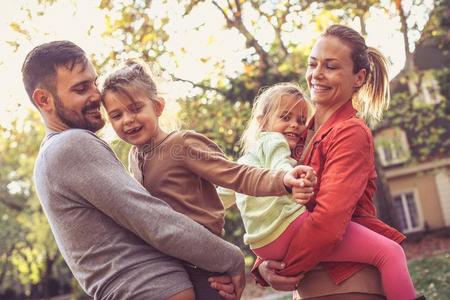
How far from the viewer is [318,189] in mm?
2771

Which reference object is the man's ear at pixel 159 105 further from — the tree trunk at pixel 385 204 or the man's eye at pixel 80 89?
the tree trunk at pixel 385 204

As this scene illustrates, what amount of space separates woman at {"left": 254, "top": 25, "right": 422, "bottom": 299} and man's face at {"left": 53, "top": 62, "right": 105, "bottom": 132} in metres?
1.09

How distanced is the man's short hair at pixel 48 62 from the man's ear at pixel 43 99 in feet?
0.08

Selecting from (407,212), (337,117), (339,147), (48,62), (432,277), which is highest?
(48,62)

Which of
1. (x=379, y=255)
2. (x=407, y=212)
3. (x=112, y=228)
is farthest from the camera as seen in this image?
(x=407, y=212)

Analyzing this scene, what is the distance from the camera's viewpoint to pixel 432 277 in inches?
424

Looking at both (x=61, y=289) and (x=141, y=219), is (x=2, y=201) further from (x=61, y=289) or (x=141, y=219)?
(x=141, y=219)

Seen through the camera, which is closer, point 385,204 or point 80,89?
point 80,89

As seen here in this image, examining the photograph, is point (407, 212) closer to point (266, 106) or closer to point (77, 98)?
point (266, 106)

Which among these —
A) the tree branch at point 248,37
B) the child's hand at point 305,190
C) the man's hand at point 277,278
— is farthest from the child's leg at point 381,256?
the tree branch at point 248,37

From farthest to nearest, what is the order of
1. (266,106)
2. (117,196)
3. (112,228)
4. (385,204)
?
(385,204) → (266,106) → (112,228) → (117,196)

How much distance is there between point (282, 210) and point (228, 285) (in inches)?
17.7

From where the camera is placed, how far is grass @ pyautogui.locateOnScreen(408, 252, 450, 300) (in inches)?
371

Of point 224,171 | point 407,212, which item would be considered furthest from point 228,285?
point 407,212
